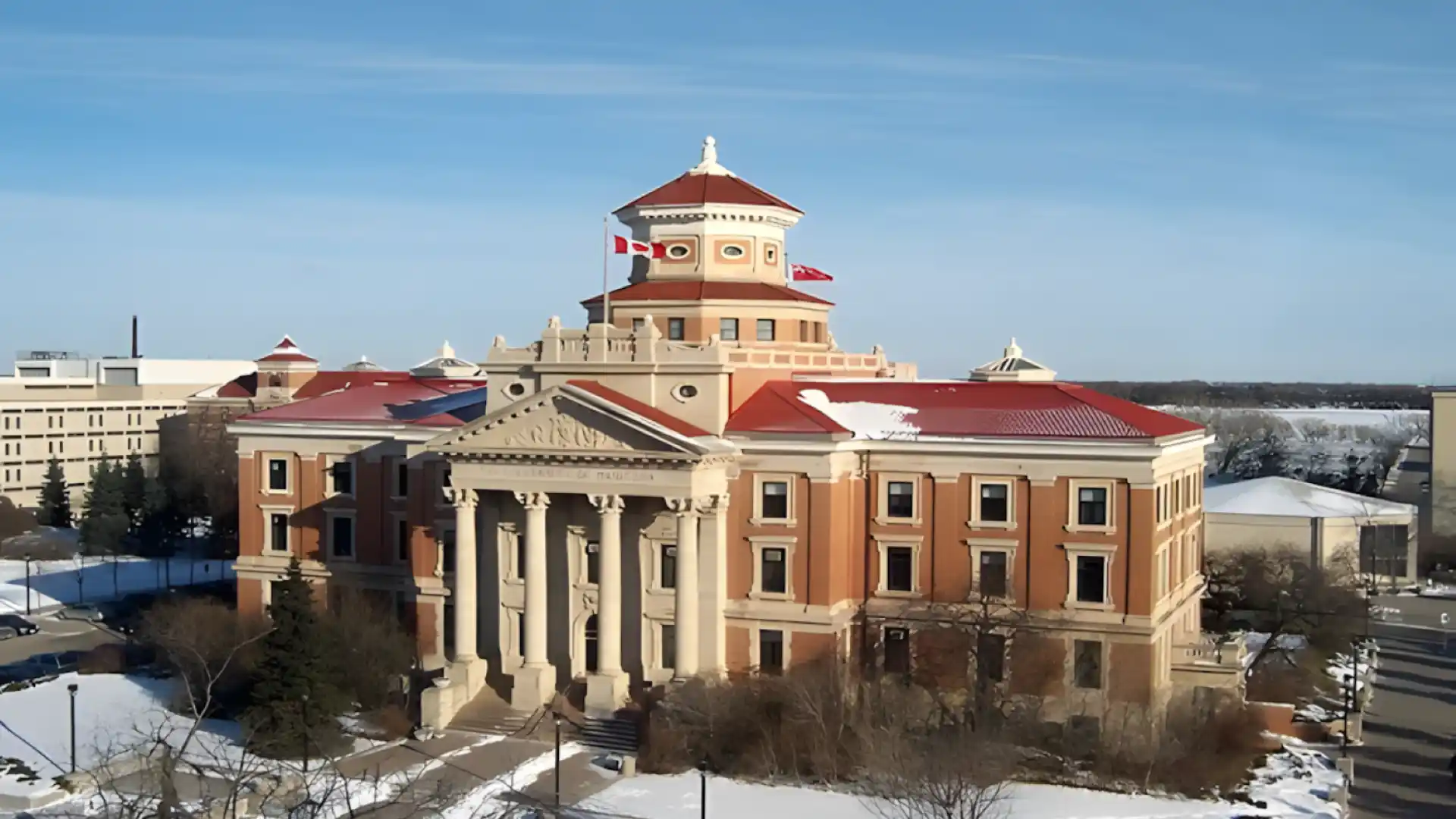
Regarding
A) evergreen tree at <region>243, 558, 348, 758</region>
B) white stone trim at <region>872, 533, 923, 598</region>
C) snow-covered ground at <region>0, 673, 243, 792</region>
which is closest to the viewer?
evergreen tree at <region>243, 558, 348, 758</region>

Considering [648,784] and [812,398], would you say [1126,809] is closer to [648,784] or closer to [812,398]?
[648,784]

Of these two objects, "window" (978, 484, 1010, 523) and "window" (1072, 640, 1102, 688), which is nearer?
"window" (1072, 640, 1102, 688)

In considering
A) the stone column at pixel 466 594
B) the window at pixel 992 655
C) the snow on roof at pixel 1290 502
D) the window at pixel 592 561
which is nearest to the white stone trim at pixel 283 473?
the stone column at pixel 466 594

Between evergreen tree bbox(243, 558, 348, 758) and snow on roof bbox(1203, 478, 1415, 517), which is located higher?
snow on roof bbox(1203, 478, 1415, 517)

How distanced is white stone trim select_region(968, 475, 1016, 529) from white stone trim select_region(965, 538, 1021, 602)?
391mm

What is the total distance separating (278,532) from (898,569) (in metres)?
22.8

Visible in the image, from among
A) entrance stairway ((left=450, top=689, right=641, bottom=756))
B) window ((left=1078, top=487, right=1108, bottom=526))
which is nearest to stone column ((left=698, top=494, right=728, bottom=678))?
entrance stairway ((left=450, top=689, right=641, bottom=756))

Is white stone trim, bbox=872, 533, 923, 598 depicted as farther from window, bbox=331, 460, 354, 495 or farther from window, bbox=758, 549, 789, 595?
window, bbox=331, 460, 354, 495

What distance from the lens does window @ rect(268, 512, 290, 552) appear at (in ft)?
172

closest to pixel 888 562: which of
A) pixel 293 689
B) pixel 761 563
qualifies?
pixel 761 563

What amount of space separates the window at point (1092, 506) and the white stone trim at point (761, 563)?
26.6 feet

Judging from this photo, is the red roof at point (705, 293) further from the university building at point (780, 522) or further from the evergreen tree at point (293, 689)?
the evergreen tree at point (293, 689)

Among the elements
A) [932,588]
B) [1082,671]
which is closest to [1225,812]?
[1082,671]

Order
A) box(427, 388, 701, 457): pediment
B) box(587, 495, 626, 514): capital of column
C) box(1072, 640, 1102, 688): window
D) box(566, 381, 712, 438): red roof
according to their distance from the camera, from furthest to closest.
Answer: box(566, 381, 712, 438): red roof → box(587, 495, 626, 514): capital of column → box(1072, 640, 1102, 688): window → box(427, 388, 701, 457): pediment
